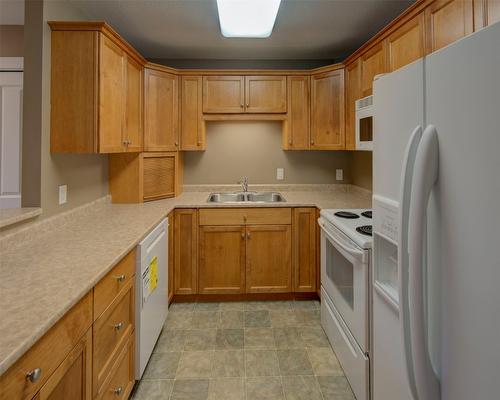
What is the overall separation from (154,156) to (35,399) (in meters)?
2.51

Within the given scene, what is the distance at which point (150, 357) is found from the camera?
2.24m

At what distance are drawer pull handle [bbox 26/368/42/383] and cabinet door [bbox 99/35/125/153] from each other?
4.93 ft

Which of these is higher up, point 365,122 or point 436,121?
point 365,122

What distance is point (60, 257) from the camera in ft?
5.05

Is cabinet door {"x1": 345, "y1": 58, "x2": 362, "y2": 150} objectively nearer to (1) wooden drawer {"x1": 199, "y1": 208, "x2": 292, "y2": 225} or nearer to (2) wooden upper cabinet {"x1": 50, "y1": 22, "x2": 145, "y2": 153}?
(1) wooden drawer {"x1": 199, "y1": 208, "x2": 292, "y2": 225}

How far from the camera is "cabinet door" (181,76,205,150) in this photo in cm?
337

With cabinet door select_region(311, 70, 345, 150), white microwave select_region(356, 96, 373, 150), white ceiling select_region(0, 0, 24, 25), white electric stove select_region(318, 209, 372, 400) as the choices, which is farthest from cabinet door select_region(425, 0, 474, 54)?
white ceiling select_region(0, 0, 24, 25)

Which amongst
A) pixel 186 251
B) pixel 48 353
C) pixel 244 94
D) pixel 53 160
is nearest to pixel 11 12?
pixel 53 160

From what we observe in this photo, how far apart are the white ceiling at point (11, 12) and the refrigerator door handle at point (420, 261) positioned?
2.81 metres

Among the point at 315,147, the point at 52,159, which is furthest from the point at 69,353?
the point at 315,147

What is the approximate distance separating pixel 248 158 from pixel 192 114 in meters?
0.80

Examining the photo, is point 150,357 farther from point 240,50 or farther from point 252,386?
point 240,50

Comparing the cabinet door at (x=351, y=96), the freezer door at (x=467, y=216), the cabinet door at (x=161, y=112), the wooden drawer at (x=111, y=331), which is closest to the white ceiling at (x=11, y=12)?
the cabinet door at (x=161, y=112)

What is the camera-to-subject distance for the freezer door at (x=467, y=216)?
2.16 feet
